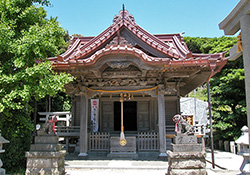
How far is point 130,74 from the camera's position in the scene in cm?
1066

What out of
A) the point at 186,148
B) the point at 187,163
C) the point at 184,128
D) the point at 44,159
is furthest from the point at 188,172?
the point at 44,159

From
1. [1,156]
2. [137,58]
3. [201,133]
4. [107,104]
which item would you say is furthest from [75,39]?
[201,133]

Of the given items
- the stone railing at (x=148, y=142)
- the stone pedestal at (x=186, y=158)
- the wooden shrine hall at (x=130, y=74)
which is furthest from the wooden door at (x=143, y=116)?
the stone pedestal at (x=186, y=158)

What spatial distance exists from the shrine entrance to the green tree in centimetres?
706

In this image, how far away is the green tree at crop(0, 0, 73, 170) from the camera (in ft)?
21.8

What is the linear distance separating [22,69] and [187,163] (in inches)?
247

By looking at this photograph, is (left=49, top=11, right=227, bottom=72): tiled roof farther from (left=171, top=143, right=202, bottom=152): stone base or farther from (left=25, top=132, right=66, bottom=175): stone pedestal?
(left=25, top=132, right=66, bottom=175): stone pedestal

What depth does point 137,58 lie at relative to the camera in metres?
9.64

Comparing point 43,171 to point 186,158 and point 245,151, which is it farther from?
point 245,151

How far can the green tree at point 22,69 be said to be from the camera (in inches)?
262

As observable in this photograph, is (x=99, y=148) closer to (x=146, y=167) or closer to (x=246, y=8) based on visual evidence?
(x=146, y=167)

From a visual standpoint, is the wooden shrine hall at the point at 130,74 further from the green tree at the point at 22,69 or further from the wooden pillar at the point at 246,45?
the wooden pillar at the point at 246,45

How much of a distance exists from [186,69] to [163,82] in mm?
1456

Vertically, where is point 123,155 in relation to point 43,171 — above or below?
below
